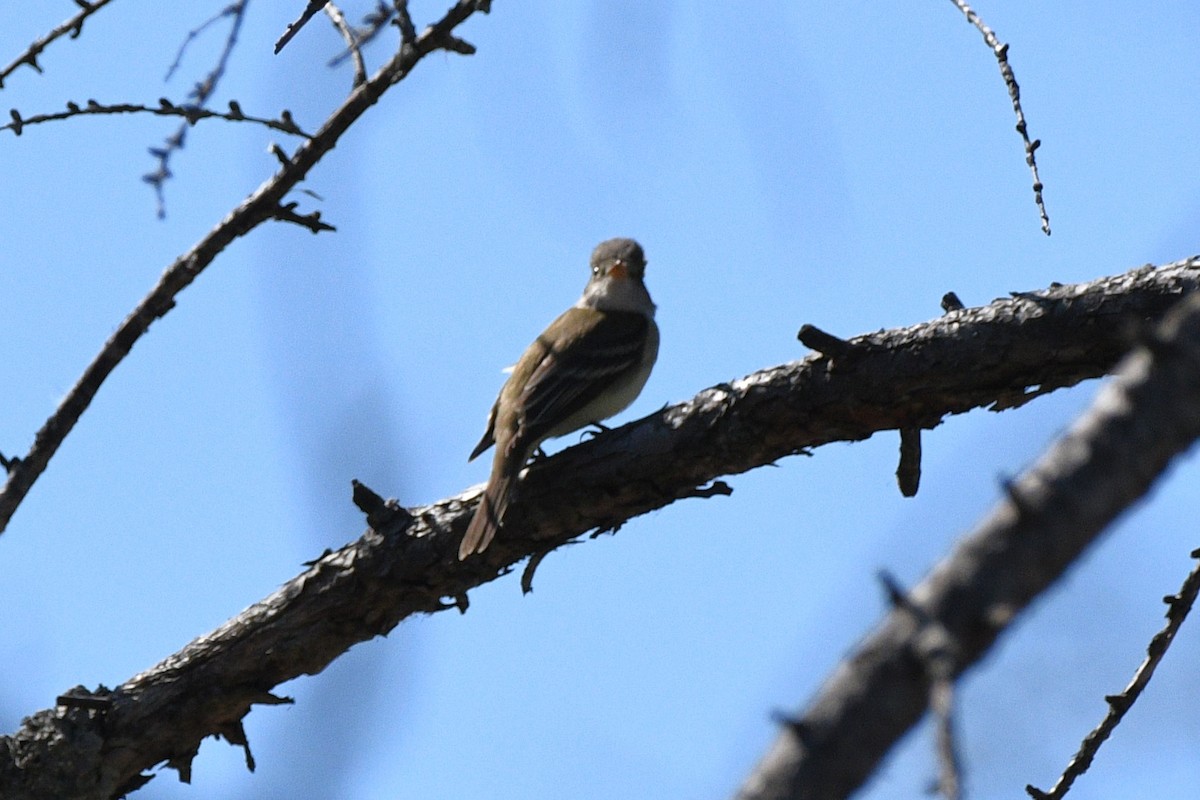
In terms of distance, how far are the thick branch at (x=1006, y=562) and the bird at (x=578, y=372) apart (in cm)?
358

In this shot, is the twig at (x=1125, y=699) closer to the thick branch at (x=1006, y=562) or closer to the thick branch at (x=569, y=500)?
the thick branch at (x=569, y=500)

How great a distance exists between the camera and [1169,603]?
4129 millimetres

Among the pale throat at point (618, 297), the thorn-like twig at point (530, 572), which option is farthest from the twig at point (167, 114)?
the pale throat at point (618, 297)

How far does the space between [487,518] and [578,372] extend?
189 cm

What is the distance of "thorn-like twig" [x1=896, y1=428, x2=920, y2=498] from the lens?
16.4ft

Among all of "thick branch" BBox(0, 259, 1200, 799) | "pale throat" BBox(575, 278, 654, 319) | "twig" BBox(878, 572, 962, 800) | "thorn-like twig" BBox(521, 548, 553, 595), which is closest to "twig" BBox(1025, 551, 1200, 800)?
"thick branch" BBox(0, 259, 1200, 799)

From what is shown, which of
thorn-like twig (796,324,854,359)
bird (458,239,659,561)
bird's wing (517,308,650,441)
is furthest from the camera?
bird's wing (517,308,650,441)

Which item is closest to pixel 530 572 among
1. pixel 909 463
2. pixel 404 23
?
pixel 909 463

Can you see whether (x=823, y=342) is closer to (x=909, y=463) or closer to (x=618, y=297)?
(x=909, y=463)

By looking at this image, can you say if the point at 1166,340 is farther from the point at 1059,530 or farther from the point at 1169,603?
the point at 1169,603

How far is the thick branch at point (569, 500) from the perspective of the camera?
15.5ft

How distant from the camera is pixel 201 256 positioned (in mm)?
4062

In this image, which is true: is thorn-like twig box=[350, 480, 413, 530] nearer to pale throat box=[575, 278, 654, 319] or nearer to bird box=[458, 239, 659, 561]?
bird box=[458, 239, 659, 561]

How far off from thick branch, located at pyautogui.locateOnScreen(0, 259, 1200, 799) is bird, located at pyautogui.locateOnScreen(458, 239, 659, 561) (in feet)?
0.65
